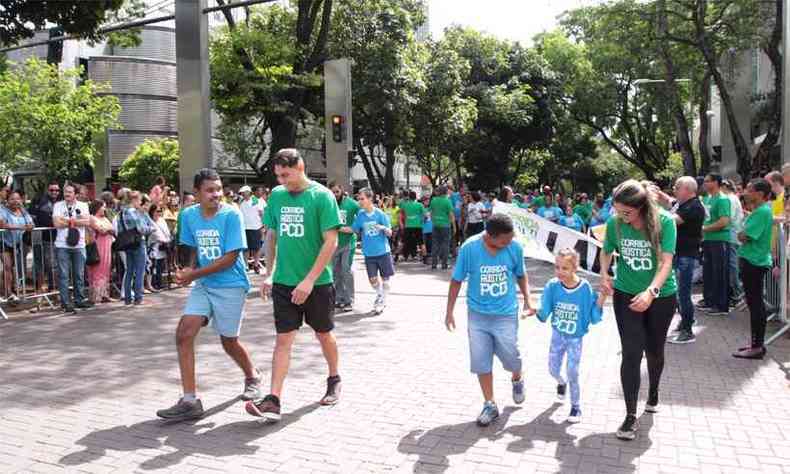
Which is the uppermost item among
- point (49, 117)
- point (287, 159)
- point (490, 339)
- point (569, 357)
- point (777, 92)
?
point (49, 117)

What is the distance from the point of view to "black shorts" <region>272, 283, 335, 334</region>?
16.9 feet

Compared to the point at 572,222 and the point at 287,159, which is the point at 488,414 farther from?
the point at 572,222

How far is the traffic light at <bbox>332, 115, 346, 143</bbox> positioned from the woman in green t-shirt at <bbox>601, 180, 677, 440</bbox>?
40.8 ft

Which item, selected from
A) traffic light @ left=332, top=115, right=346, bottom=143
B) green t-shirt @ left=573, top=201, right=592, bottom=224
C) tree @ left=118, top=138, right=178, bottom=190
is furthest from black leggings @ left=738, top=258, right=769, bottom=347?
tree @ left=118, top=138, right=178, bottom=190

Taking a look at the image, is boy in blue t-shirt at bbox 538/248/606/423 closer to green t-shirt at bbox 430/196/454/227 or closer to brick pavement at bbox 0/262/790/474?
brick pavement at bbox 0/262/790/474

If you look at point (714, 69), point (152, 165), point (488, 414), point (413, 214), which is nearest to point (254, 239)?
point (413, 214)

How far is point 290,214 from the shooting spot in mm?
5133

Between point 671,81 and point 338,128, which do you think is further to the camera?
point 671,81

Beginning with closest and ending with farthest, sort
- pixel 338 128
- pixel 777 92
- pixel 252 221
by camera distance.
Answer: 1. pixel 252 221
2. pixel 338 128
3. pixel 777 92

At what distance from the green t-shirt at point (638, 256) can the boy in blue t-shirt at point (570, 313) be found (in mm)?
233

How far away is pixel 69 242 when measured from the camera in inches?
404

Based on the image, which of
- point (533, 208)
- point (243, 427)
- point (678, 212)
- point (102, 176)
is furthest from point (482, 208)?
point (102, 176)

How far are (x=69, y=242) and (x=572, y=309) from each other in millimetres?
7733

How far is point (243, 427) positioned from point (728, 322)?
6.67 meters
